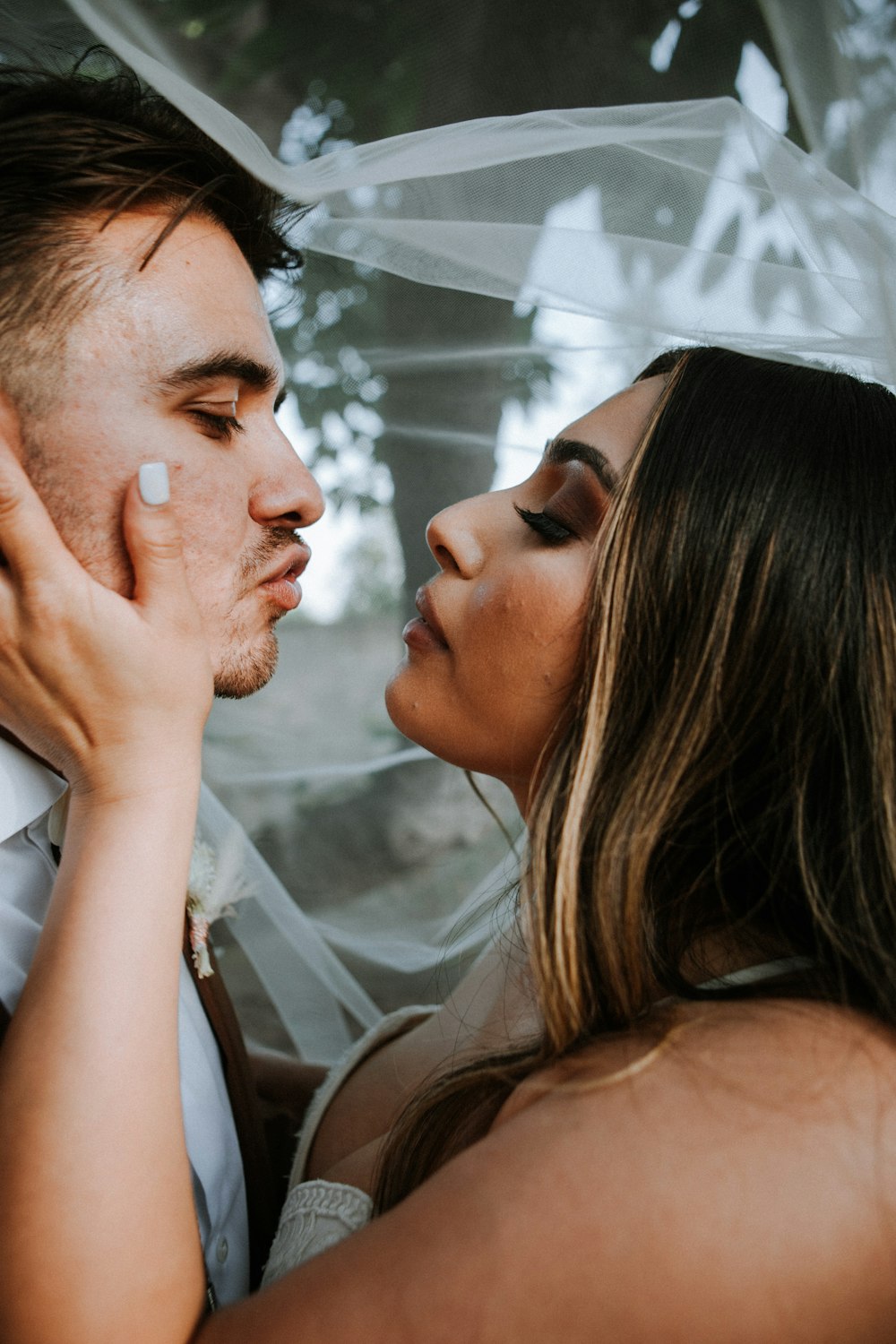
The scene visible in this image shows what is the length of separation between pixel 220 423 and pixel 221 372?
0.35 feet

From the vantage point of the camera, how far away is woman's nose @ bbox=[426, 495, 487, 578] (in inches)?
73.2

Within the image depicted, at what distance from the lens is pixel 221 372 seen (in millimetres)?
1854

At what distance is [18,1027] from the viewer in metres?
1.21

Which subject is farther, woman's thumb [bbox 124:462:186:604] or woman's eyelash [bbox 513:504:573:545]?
woman's eyelash [bbox 513:504:573:545]

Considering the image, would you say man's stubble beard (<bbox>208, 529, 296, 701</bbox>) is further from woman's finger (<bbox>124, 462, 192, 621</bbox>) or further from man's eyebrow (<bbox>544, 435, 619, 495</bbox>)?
man's eyebrow (<bbox>544, 435, 619, 495</bbox>)

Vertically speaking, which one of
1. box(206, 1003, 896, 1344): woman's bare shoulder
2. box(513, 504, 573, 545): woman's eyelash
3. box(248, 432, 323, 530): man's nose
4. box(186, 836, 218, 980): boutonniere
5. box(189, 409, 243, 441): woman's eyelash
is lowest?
box(206, 1003, 896, 1344): woman's bare shoulder

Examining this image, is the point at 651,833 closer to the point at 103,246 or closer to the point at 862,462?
the point at 862,462

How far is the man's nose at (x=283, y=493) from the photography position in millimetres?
1962

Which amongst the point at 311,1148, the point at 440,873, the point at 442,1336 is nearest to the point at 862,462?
the point at 442,1336

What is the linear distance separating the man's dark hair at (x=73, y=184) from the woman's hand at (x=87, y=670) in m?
0.41

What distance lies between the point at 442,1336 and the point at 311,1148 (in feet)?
3.34

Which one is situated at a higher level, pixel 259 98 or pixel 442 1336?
pixel 259 98

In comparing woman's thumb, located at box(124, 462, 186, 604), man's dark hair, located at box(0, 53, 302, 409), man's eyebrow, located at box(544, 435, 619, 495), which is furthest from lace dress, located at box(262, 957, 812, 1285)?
man's dark hair, located at box(0, 53, 302, 409)

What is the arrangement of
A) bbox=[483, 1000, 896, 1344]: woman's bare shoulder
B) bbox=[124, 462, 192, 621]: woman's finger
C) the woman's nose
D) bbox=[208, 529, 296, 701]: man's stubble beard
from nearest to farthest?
bbox=[483, 1000, 896, 1344]: woman's bare shoulder < bbox=[124, 462, 192, 621]: woman's finger < the woman's nose < bbox=[208, 529, 296, 701]: man's stubble beard
